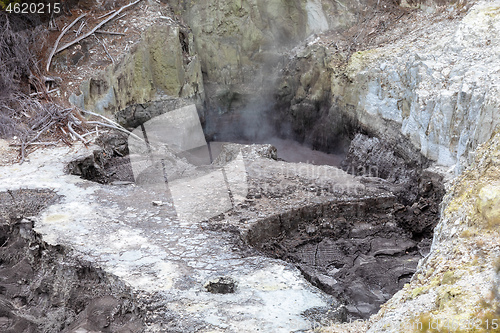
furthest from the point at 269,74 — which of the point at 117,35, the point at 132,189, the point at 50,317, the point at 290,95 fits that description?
the point at 50,317

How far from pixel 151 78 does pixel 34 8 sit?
9.60 feet

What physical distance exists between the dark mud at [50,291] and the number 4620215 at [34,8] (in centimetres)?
603

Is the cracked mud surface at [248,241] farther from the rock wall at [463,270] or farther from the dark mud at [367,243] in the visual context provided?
the rock wall at [463,270]

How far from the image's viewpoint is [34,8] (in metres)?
10.2

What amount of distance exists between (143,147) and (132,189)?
110 inches

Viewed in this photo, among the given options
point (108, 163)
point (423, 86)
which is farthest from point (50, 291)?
point (423, 86)

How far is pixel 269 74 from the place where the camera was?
488 inches

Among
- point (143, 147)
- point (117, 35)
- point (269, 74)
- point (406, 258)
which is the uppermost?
point (117, 35)

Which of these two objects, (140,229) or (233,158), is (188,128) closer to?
(233,158)

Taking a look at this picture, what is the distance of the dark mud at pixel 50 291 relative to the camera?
13.7 ft

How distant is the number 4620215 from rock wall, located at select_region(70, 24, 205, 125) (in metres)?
2.05

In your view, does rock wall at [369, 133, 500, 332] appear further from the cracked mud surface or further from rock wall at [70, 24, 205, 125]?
rock wall at [70, 24, 205, 125]

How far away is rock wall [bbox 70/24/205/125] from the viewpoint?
9664 mm

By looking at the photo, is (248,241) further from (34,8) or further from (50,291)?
(34,8)
